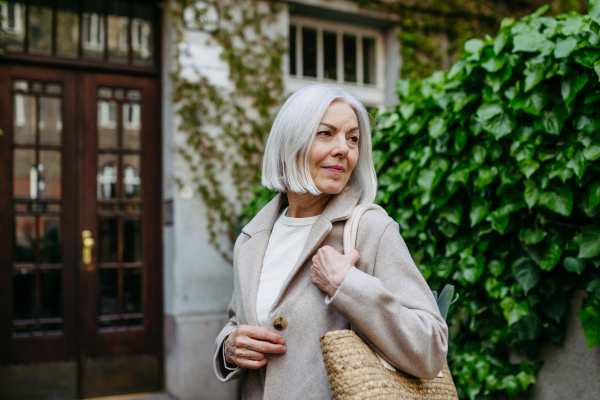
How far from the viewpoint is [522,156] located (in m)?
1.92

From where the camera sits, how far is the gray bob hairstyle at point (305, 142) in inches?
55.3

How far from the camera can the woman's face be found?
4.62ft

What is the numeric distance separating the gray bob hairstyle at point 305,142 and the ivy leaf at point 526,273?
0.91 m

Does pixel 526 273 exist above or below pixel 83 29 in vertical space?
below

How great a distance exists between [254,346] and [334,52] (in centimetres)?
439

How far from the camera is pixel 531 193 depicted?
1.89 m

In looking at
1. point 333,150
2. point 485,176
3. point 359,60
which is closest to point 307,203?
point 333,150

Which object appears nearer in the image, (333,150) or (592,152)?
(333,150)

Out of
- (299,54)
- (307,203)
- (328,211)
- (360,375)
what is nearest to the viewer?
(360,375)

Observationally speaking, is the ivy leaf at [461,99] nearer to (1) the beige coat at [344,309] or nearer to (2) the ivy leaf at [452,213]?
(2) the ivy leaf at [452,213]

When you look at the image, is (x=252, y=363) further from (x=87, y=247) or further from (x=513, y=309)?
(x=87, y=247)

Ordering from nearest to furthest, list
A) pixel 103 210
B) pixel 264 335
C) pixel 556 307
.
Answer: pixel 264 335 < pixel 556 307 < pixel 103 210

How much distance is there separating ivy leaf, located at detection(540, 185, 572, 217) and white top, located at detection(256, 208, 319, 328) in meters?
0.99

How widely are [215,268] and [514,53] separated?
3081mm
